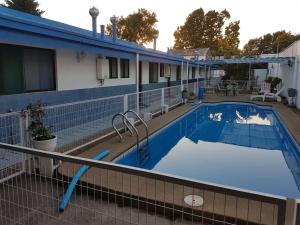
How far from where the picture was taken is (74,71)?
7680 mm

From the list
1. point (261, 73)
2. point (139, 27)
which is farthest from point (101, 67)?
point (139, 27)

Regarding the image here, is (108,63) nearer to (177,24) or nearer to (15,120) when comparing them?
(15,120)

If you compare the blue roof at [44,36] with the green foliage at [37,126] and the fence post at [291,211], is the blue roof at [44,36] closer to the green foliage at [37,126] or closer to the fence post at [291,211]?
the green foliage at [37,126]

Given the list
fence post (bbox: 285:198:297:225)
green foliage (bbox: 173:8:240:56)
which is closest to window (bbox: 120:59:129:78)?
fence post (bbox: 285:198:297:225)

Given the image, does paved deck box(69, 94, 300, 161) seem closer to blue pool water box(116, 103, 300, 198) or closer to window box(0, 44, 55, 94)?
blue pool water box(116, 103, 300, 198)

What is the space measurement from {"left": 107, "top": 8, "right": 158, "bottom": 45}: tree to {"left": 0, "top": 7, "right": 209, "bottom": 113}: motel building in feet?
91.6

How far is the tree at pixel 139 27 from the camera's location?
36.6 meters

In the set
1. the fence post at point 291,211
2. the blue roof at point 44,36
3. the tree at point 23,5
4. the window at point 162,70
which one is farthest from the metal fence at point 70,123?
the tree at point 23,5

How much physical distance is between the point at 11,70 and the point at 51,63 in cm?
127

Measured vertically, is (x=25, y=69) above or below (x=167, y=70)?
below

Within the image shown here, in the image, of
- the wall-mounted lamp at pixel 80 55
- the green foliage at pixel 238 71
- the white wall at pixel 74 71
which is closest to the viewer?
the white wall at pixel 74 71

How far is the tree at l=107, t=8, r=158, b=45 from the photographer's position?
3662cm

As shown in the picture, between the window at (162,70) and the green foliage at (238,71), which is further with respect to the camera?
the green foliage at (238,71)

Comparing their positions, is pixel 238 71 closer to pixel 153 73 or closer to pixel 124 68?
pixel 153 73
